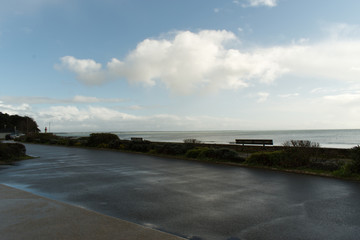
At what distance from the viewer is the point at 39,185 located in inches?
316

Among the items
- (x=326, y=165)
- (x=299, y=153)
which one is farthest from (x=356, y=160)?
(x=299, y=153)

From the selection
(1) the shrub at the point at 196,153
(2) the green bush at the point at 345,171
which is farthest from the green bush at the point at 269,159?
(1) the shrub at the point at 196,153

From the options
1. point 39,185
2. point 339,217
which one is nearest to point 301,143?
point 339,217

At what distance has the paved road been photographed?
446 centimetres

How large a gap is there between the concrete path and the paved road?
48 cm

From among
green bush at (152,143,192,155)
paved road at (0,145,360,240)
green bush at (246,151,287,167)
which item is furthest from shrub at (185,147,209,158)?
paved road at (0,145,360,240)

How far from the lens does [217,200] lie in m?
6.32

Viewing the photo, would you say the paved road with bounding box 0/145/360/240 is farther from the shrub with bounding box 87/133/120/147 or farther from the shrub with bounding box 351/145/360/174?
the shrub with bounding box 87/133/120/147

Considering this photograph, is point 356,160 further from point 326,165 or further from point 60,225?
point 60,225

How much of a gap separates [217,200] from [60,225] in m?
3.57

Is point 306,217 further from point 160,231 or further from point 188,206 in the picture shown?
point 160,231

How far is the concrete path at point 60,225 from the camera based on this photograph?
3.88 m

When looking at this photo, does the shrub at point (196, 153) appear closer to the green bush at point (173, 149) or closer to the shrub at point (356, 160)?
the green bush at point (173, 149)

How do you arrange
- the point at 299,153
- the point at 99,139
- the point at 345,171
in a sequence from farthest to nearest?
1. the point at 99,139
2. the point at 299,153
3. the point at 345,171
